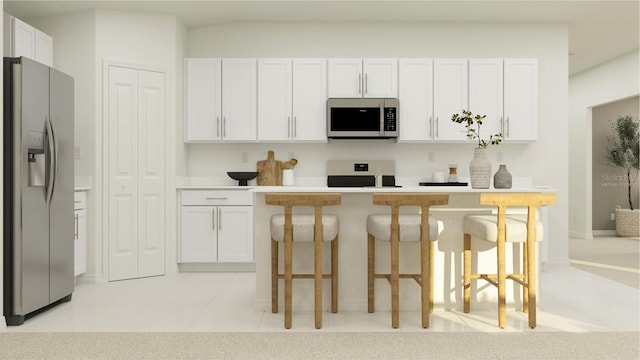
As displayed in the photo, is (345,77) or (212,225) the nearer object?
(212,225)

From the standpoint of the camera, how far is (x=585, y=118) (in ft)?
26.0

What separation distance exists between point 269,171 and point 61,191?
2304 mm

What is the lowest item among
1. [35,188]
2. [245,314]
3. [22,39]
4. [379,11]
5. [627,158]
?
[245,314]

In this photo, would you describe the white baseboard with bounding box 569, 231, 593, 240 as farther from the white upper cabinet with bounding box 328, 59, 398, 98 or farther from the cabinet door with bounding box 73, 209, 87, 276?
the cabinet door with bounding box 73, 209, 87, 276

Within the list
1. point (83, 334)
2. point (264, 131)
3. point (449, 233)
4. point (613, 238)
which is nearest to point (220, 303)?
point (83, 334)

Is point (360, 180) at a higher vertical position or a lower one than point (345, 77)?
lower

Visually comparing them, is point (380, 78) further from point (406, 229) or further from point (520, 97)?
point (406, 229)

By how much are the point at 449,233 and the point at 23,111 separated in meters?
2.97

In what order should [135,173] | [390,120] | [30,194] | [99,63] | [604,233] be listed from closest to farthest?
[30,194], [99,63], [135,173], [390,120], [604,233]

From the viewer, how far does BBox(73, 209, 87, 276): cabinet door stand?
4371 mm

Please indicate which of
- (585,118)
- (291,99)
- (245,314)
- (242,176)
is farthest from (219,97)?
(585,118)

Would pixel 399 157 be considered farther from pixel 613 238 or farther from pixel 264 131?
pixel 613 238

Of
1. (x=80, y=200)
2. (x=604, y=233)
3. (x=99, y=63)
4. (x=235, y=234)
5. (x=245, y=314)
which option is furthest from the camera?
(x=604, y=233)

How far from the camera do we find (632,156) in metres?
7.57
